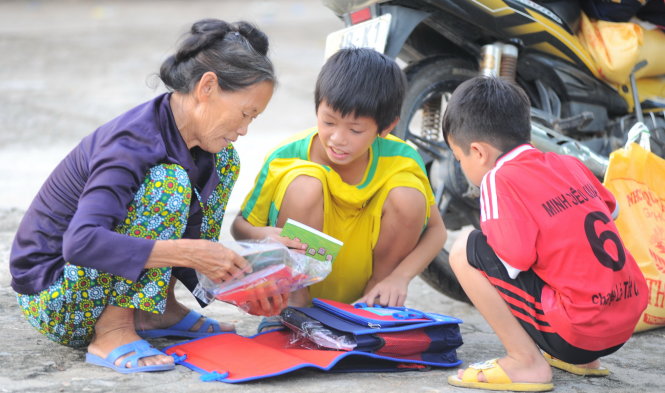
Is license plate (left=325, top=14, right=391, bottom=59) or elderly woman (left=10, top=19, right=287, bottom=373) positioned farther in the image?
license plate (left=325, top=14, right=391, bottom=59)

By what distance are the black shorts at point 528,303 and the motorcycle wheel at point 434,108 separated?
885mm

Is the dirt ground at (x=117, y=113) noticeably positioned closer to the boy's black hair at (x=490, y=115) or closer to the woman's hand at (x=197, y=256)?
the woman's hand at (x=197, y=256)

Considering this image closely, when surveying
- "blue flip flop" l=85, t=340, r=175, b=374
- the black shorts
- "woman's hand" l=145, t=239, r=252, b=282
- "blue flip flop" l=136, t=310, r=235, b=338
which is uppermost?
"woman's hand" l=145, t=239, r=252, b=282

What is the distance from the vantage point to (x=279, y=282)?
2.36 meters

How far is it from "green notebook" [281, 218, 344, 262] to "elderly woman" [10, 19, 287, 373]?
6.8 inches

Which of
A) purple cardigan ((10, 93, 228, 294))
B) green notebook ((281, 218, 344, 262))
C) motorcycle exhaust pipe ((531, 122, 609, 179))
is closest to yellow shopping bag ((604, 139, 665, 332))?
motorcycle exhaust pipe ((531, 122, 609, 179))

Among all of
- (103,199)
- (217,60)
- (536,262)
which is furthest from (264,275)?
(536,262)

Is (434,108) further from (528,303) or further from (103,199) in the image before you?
(103,199)

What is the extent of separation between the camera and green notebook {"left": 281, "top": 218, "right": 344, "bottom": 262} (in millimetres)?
2471

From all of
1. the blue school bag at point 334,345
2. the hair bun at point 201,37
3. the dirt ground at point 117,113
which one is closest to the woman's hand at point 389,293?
the blue school bag at point 334,345

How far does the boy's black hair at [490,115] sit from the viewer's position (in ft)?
7.75

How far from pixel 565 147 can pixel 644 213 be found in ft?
1.21

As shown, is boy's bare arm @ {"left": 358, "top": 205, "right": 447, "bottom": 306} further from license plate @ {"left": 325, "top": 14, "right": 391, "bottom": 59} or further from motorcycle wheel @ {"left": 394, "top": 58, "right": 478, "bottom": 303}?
license plate @ {"left": 325, "top": 14, "right": 391, "bottom": 59}

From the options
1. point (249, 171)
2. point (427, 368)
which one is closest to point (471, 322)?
point (427, 368)
